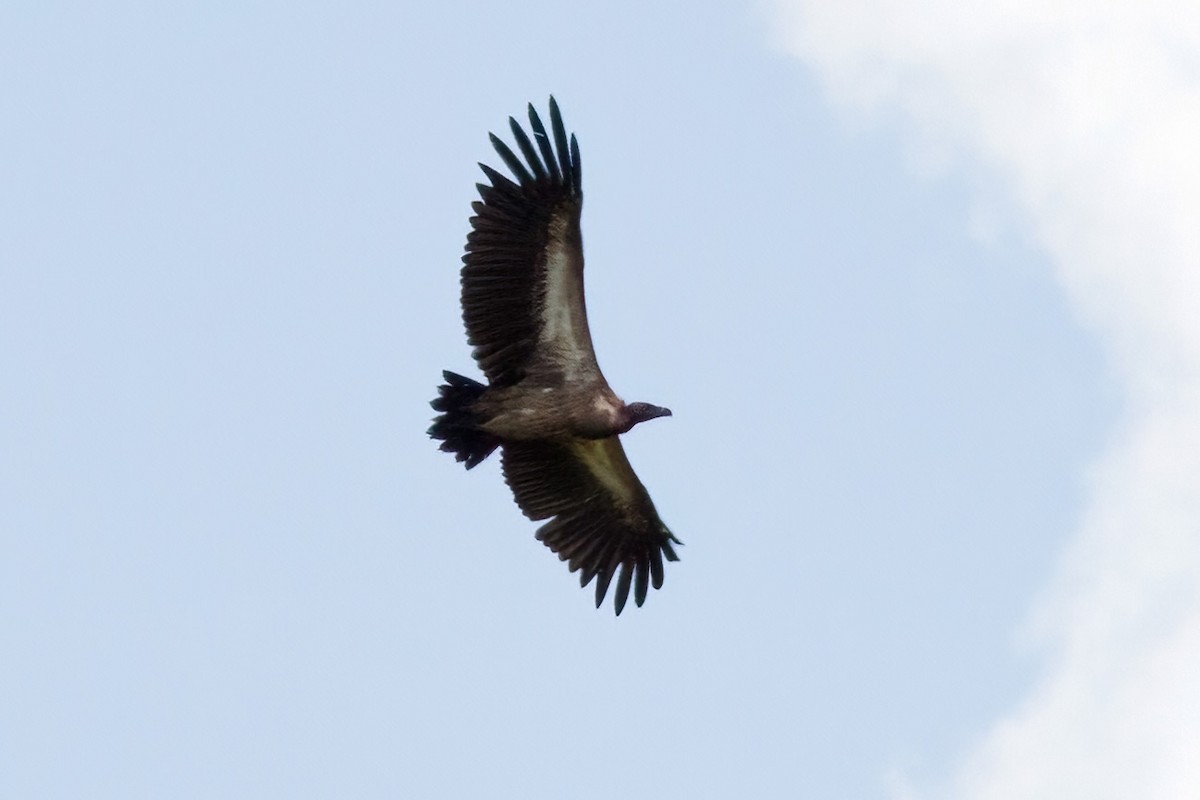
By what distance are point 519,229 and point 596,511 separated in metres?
2.87

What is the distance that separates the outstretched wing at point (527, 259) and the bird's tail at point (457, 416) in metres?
0.22

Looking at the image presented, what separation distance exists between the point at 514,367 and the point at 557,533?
6.01ft

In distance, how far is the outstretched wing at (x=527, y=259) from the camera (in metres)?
18.5

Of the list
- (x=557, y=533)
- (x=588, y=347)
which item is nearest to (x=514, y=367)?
(x=588, y=347)

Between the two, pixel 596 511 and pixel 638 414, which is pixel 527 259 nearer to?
pixel 638 414

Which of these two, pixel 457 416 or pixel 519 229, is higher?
pixel 519 229

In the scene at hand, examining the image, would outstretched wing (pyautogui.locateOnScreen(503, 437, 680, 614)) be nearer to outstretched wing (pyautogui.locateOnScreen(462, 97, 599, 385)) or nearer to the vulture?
the vulture

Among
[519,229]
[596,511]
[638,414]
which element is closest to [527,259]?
[519,229]

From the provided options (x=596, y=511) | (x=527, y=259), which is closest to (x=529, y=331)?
(x=527, y=259)

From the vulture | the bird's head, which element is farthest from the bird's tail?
the bird's head

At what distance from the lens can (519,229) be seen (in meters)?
18.5

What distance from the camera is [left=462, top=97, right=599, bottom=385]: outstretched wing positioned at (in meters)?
18.5

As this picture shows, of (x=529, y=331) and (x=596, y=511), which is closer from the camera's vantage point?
(x=529, y=331)

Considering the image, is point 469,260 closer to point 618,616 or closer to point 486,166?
point 486,166
